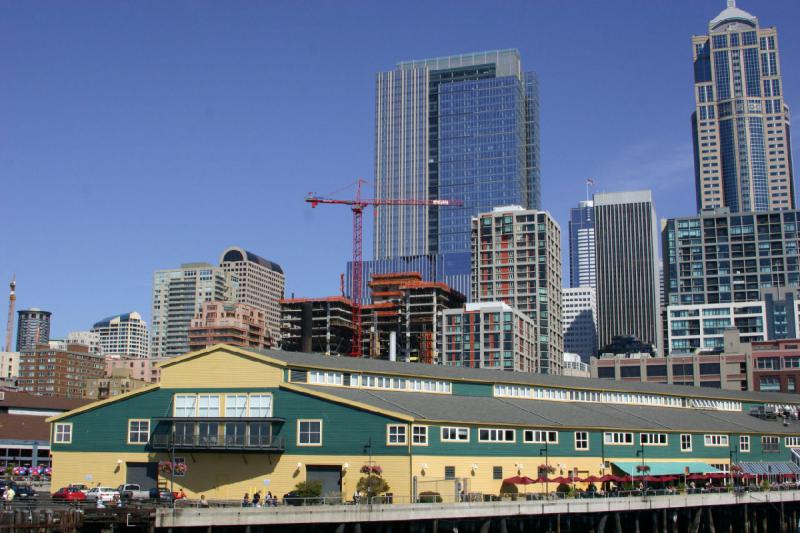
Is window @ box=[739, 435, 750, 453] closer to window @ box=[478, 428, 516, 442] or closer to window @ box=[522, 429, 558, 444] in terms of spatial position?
window @ box=[522, 429, 558, 444]

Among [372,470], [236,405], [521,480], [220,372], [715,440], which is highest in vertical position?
[220,372]

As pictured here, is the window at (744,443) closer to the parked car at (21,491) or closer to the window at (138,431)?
the window at (138,431)

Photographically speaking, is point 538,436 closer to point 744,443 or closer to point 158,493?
point 158,493

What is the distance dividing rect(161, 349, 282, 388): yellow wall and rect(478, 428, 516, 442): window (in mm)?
17781

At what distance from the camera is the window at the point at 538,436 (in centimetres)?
8975

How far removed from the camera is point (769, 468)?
114m

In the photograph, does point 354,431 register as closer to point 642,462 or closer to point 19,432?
point 642,462

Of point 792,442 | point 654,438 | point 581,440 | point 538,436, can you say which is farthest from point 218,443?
point 792,442

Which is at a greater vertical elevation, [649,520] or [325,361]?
[325,361]

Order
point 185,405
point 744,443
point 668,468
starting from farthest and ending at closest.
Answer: point 744,443 → point 668,468 → point 185,405

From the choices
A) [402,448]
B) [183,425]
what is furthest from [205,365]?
[402,448]

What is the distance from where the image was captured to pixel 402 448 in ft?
261

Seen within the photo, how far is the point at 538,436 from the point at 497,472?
21.7ft

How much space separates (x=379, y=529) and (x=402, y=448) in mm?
14749
